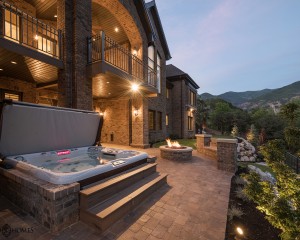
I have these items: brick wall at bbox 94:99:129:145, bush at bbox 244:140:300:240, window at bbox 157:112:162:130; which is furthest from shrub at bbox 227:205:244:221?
window at bbox 157:112:162:130

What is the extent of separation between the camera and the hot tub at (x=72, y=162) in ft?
9.56

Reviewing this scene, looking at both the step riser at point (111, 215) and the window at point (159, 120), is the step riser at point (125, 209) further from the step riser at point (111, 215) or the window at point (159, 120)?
the window at point (159, 120)

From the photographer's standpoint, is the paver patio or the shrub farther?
the shrub

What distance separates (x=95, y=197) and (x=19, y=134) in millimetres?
3225

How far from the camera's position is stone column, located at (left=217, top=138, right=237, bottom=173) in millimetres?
5715

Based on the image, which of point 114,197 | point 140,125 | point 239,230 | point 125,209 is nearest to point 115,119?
point 140,125

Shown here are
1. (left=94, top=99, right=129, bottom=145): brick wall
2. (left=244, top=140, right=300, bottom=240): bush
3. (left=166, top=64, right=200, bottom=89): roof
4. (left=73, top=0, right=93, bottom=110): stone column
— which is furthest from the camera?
(left=166, top=64, right=200, bottom=89): roof

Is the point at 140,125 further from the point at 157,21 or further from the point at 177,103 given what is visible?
the point at 157,21

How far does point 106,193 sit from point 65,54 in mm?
5665

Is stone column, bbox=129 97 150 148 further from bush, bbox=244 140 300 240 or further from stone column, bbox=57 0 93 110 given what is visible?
bush, bbox=244 140 300 240

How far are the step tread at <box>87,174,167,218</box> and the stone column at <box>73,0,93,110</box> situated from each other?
4.09m

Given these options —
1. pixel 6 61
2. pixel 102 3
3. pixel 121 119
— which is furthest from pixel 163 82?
pixel 6 61

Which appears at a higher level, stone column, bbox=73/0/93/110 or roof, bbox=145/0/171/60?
roof, bbox=145/0/171/60

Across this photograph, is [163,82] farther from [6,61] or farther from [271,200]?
[271,200]
